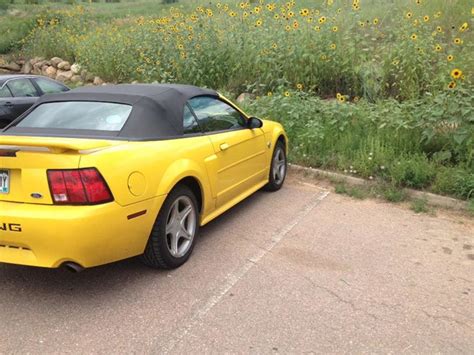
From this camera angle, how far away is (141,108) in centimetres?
422

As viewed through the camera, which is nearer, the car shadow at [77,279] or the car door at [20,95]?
the car shadow at [77,279]

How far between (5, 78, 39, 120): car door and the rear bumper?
6.76m

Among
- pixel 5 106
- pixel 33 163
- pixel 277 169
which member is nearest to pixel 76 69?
pixel 5 106

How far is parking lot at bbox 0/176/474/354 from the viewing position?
319 cm

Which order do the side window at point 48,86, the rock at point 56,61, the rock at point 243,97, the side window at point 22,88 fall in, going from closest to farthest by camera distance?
the rock at point 243,97 → the side window at point 22,88 → the side window at point 48,86 → the rock at point 56,61

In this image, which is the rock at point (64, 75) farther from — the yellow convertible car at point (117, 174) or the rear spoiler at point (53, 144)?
the rear spoiler at point (53, 144)

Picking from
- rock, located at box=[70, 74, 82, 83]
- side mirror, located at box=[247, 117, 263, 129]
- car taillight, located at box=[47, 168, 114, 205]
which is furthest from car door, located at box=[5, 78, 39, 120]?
car taillight, located at box=[47, 168, 114, 205]

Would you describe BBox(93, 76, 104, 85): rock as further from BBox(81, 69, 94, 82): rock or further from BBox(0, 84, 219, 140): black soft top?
BBox(0, 84, 219, 140): black soft top

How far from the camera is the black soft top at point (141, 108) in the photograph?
13.2 feet

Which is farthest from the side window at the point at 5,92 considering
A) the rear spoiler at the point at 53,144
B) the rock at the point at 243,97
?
the rear spoiler at the point at 53,144

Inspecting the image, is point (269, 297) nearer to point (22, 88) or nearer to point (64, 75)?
point (22, 88)

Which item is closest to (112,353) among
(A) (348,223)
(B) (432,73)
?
(A) (348,223)

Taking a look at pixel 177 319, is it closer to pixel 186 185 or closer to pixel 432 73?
pixel 186 185

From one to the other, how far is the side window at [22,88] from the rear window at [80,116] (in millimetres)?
5760
